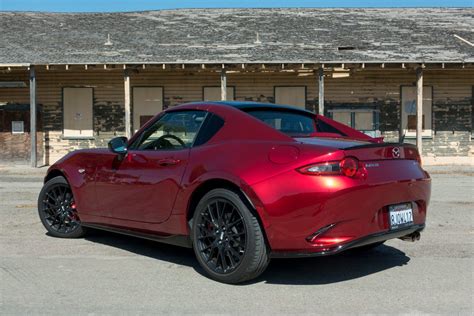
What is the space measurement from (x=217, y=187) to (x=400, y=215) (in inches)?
60.3

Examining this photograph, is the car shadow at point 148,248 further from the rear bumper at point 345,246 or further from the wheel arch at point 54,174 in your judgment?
the rear bumper at point 345,246

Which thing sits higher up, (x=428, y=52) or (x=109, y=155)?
(x=428, y=52)

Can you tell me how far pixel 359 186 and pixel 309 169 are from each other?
402mm

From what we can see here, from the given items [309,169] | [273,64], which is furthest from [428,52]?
[309,169]

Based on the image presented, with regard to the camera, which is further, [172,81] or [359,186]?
[172,81]

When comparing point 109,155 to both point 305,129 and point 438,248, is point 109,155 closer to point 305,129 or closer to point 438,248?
point 305,129

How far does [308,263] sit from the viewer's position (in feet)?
16.9

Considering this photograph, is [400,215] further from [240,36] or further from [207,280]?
[240,36]

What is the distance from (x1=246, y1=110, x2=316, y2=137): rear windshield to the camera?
478 cm

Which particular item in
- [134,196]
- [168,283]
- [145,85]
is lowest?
[168,283]

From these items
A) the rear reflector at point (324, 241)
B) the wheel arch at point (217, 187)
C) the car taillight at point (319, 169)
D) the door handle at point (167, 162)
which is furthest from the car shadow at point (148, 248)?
the car taillight at point (319, 169)

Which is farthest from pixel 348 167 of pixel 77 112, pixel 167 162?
pixel 77 112

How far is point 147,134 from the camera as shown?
209 inches

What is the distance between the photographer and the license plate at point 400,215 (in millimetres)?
4316
